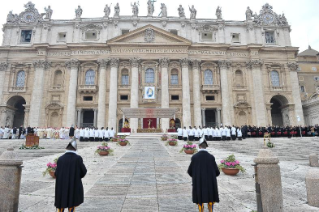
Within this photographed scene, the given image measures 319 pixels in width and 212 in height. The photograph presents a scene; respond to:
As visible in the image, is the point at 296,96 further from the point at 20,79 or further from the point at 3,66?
the point at 3,66

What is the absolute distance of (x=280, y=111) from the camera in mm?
38688

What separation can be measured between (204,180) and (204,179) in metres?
0.02

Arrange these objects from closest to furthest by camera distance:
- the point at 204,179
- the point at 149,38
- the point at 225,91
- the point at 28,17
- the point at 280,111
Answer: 1. the point at 204,179
2. the point at 225,91
3. the point at 149,38
4. the point at 28,17
5. the point at 280,111

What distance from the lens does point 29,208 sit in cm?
457

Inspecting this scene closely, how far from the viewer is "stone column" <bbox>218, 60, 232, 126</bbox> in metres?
33.2

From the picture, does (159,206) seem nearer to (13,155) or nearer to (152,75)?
(13,155)

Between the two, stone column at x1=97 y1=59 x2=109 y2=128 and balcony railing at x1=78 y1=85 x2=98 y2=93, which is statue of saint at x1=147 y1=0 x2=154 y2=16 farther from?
balcony railing at x1=78 y1=85 x2=98 y2=93

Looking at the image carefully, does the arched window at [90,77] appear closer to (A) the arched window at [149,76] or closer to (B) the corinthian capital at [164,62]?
(A) the arched window at [149,76]

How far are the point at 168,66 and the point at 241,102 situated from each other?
14.0 m

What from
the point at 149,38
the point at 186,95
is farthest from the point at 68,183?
the point at 149,38

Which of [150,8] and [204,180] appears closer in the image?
[204,180]

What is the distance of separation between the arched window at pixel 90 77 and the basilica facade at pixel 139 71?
177 millimetres

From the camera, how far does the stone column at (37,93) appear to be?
32537 millimetres

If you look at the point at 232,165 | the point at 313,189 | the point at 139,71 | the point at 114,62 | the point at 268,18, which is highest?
the point at 268,18
